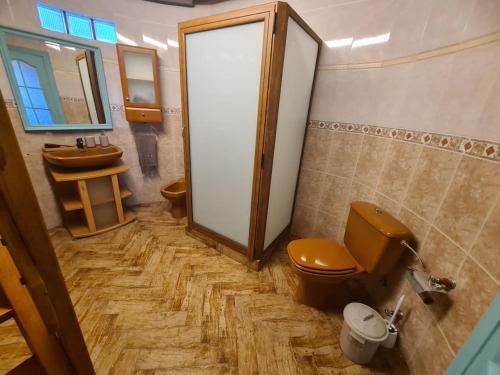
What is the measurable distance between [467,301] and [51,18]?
3.29 m

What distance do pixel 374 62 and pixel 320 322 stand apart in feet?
5.78

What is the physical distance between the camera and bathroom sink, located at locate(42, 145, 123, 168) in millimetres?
1736

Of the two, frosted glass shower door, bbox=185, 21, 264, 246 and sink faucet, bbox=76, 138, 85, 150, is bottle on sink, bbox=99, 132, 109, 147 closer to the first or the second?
sink faucet, bbox=76, 138, 85, 150

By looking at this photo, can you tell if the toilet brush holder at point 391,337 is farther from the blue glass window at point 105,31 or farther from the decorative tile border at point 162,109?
the blue glass window at point 105,31

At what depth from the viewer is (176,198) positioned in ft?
7.70

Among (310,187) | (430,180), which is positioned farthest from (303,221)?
(430,180)

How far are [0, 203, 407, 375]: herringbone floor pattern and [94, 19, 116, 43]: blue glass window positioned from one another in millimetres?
1946

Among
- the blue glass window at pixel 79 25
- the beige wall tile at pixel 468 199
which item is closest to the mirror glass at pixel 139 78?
the blue glass window at pixel 79 25

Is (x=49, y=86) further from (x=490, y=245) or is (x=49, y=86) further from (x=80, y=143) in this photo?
(x=490, y=245)

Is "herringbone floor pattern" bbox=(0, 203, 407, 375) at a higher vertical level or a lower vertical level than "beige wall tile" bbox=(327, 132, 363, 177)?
lower

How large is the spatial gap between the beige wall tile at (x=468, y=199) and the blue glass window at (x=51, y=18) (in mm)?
3004

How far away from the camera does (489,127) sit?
83 centimetres

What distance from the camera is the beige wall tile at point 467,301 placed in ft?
2.53

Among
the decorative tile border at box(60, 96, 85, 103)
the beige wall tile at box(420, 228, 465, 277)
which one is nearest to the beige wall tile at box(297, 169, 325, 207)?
the beige wall tile at box(420, 228, 465, 277)
